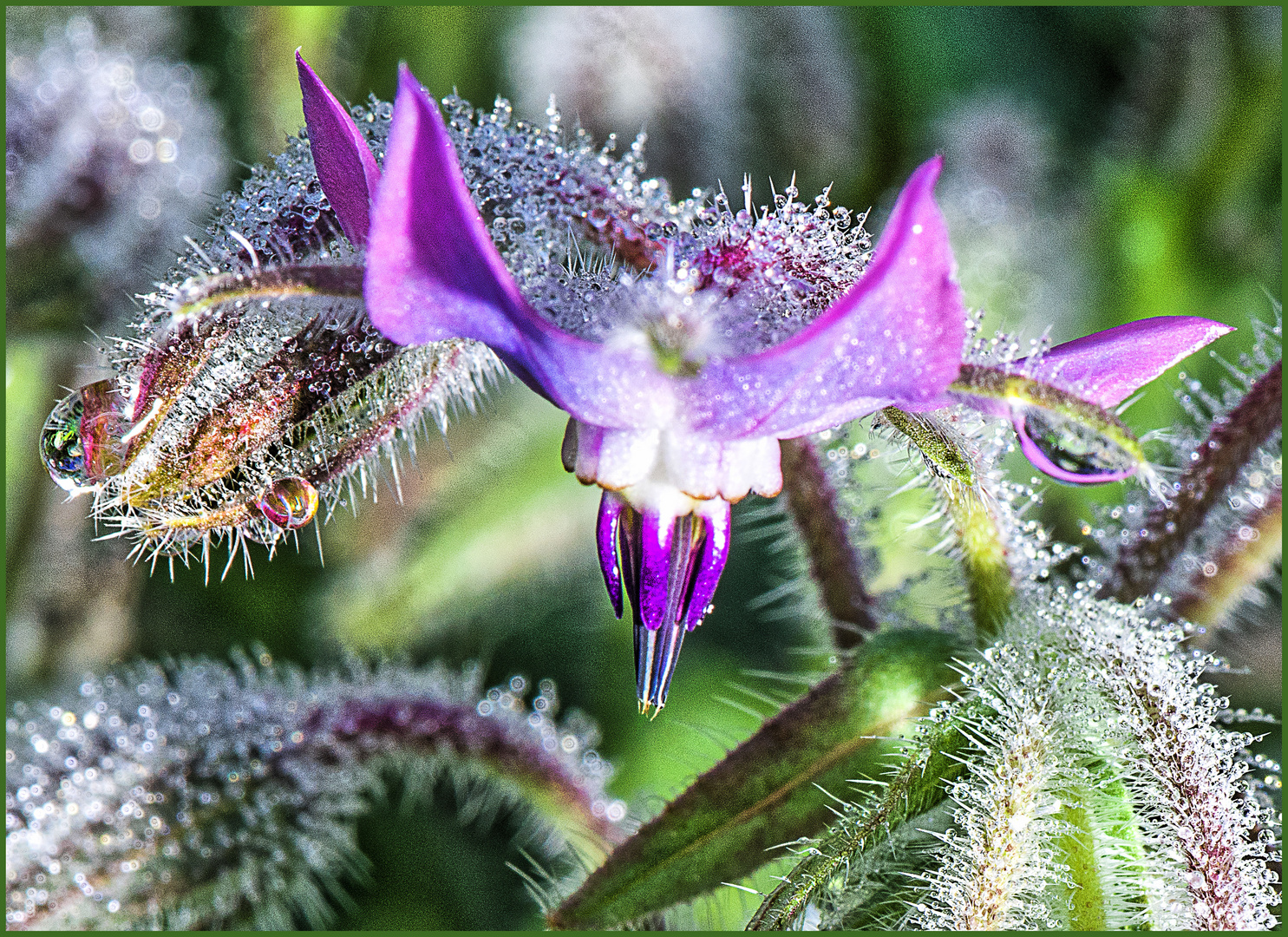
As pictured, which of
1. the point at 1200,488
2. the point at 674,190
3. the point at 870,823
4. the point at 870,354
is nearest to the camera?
the point at 870,354

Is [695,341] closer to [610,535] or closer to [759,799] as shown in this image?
[610,535]

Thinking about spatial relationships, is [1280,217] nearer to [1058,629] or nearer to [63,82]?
[1058,629]

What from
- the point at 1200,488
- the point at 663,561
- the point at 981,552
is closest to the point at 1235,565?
the point at 1200,488

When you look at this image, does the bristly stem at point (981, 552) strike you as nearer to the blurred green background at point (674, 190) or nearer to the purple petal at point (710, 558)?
the purple petal at point (710, 558)

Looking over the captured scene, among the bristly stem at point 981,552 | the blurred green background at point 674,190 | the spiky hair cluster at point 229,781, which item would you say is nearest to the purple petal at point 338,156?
the bristly stem at point 981,552

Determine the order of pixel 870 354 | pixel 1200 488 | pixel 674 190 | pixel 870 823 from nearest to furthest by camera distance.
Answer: pixel 870 354, pixel 870 823, pixel 1200 488, pixel 674 190

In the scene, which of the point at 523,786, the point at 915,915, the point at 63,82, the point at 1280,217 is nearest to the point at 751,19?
the point at 1280,217
